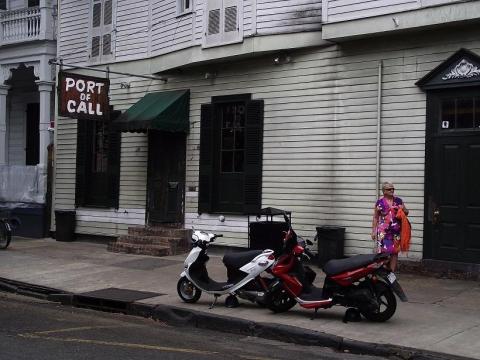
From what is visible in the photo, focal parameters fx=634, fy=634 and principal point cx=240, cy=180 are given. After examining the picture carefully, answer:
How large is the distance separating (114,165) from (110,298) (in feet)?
23.0

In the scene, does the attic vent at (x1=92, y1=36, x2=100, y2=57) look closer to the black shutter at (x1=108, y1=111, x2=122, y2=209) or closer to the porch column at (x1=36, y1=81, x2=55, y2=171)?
the porch column at (x1=36, y1=81, x2=55, y2=171)

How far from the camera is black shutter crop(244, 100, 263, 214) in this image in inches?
535

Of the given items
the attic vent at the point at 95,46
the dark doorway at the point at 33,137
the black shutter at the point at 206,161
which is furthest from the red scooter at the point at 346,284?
the dark doorway at the point at 33,137

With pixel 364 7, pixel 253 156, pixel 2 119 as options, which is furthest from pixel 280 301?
pixel 2 119

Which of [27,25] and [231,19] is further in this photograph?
[27,25]

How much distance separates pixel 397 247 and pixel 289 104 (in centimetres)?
447

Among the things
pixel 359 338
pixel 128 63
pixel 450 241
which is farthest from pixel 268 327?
pixel 128 63

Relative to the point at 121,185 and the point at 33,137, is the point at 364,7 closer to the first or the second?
the point at 121,185

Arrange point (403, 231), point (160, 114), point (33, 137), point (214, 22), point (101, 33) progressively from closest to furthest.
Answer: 1. point (403, 231)
2. point (214, 22)
3. point (160, 114)
4. point (101, 33)
5. point (33, 137)

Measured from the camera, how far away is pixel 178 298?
9.90 m

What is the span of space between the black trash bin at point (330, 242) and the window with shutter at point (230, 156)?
201 cm

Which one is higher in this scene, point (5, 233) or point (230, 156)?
point (230, 156)

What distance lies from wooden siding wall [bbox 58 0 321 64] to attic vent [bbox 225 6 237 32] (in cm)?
26

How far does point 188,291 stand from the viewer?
9.55 metres
